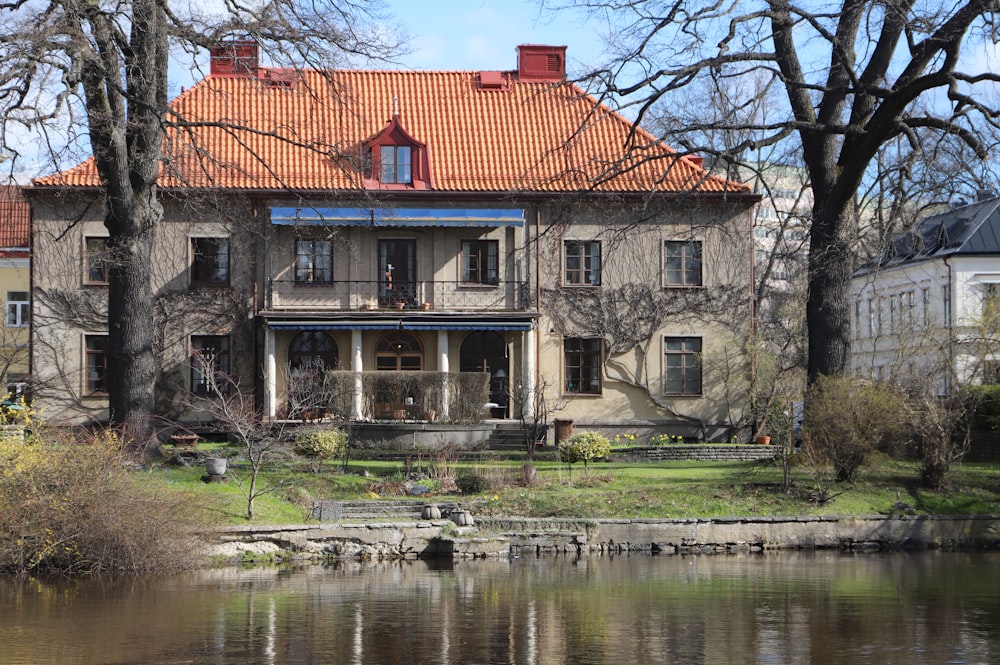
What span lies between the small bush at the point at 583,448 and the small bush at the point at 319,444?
15.0ft

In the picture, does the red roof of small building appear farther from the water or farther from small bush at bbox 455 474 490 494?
the water

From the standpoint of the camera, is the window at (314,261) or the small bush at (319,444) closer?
the small bush at (319,444)

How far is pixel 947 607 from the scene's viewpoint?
14898 mm

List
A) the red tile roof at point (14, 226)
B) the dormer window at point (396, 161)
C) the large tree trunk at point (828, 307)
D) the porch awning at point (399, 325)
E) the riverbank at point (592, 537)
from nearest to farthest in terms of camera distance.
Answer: the riverbank at point (592, 537), the large tree trunk at point (828, 307), the porch awning at point (399, 325), the dormer window at point (396, 161), the red tile roof at point (14, 226)

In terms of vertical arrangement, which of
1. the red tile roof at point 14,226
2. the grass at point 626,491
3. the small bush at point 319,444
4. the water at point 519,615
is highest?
the red tile roof at point 14,226

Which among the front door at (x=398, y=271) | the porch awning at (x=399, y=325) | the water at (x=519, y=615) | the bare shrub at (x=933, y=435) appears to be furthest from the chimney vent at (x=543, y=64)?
the water at (x=519, y=615)

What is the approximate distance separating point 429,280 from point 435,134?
14.7ft

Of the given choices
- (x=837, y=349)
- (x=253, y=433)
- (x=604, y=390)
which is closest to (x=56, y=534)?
(x=253, y=433)

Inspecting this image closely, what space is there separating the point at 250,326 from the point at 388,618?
21142 mm

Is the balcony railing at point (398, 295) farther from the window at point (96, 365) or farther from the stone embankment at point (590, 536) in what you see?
the stone embankment at point (590, 536)

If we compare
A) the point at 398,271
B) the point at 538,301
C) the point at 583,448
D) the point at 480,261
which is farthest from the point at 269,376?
the point at 583,448

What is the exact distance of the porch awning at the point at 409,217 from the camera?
3288 centimetres

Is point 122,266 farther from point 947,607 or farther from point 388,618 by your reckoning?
point 947,607

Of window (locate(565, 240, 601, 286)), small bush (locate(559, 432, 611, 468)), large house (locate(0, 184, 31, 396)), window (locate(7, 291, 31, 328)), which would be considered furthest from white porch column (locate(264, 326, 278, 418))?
window (locate(7, 291, 31, 328))
